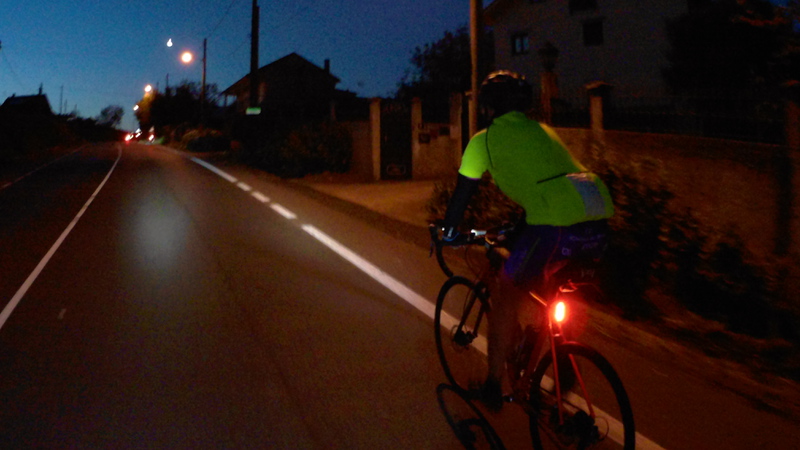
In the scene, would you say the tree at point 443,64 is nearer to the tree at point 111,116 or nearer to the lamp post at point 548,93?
the lamp post at point 548,93

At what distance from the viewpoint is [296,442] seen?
405 centimetres

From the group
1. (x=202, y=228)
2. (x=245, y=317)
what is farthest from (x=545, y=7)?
(x=245, y=317)

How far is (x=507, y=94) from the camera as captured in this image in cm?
380

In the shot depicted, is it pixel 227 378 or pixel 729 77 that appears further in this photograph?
pixel 729 77

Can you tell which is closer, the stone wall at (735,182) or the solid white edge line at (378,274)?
the stone wall at (735,182)

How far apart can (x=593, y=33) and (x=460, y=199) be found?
102 feet

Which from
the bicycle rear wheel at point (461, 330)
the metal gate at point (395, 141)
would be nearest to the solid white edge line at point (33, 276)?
the bicycle rear wheel at point (461, 330)

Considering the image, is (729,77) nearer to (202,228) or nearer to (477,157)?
(202,228)

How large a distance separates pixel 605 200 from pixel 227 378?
2.94 meters

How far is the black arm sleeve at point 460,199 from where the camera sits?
393 cm

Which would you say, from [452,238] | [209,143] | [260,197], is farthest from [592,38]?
[452,238]

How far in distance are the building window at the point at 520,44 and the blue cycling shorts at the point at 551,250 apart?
3297cm

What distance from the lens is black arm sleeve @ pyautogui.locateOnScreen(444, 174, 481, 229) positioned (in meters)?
3.93

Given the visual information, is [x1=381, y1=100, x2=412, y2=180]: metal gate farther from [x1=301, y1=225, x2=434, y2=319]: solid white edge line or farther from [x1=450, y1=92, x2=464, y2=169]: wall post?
[x1=301, y1=225, x2=434, y2=319]: solid white edge line
